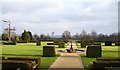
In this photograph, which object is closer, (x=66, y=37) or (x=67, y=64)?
(x=67, y=64)

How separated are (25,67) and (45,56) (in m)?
11.7

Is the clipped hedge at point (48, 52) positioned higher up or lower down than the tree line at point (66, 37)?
lower down

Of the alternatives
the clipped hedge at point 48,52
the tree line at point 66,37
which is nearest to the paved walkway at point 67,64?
the clipped hedge at point 48,52

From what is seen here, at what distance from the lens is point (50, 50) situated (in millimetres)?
22375

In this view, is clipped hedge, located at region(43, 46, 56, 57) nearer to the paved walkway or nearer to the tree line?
the paved walkway

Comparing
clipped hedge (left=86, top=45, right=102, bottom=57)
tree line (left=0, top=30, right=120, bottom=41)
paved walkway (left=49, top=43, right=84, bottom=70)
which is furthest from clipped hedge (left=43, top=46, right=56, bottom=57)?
tree line (left=0, top=30, right=120, bottom=41)

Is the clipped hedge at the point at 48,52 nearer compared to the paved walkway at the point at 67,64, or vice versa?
the paved walkway at the point at 67,64

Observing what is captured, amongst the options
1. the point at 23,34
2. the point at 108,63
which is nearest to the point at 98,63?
the point at 108,63

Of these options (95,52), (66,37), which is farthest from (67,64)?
(66,37)

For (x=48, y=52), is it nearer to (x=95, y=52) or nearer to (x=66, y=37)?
(x=95, y=52)

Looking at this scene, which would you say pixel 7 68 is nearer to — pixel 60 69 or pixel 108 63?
pixel 60 69

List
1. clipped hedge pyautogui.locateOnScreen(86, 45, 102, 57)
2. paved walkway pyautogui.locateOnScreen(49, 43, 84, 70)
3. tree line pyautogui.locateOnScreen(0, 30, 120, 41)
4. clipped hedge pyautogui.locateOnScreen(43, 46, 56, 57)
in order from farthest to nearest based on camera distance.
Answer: tree line pyautogui.locateOnScreen(0, 30, 120, 41), clipped hedge pyautogui.locateOnScreen(43, 46, 56, 57), clipped hedge pyautogui.locateOnScreen(86, 45, 102, 57), paved walkway pyautogui.locateOnScreen(49, 43, 84, 70)

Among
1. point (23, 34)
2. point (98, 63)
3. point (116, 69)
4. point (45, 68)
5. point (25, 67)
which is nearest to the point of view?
point (116, 69)

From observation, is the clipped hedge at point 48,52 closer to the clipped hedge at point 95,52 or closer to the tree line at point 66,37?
the clipped hedge at point 95,52
